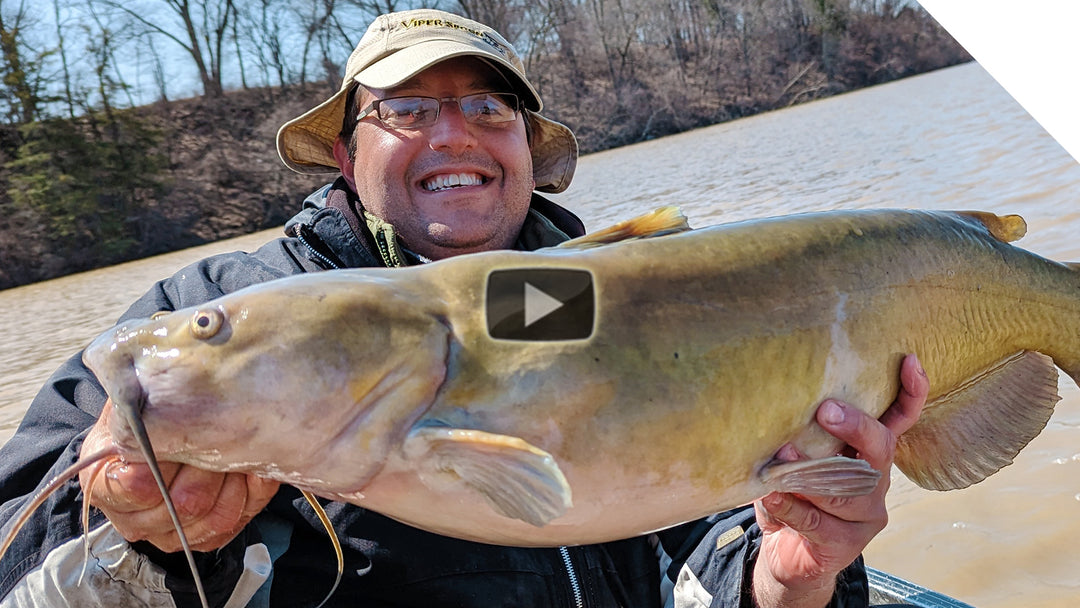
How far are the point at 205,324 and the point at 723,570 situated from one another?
62.7 inches

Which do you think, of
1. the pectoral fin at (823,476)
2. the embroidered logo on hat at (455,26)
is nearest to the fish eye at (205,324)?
the pectoral fin at (823,476)

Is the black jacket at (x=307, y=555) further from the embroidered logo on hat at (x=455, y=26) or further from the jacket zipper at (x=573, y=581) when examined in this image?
the embroidered logo on hat at (x=455, y=26)

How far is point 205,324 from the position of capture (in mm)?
1357

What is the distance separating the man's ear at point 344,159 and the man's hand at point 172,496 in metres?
1.85

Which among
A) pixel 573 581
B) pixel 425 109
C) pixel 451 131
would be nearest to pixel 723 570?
pixel 573 581

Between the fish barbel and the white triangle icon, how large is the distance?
0.05 meters

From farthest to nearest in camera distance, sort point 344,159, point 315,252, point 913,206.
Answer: point 913,206
point 344,159
point 315,252

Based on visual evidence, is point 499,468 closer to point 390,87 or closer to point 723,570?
point 723,570

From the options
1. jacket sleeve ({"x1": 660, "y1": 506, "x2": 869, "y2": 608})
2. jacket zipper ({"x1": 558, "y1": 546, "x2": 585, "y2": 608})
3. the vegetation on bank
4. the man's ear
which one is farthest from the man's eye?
the vegetation on bank

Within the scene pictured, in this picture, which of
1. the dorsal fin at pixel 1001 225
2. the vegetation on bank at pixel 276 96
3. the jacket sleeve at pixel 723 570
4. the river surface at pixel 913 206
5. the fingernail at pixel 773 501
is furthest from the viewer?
the vegetation on bank at pixel 276 96

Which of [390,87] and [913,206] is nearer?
[390,87]

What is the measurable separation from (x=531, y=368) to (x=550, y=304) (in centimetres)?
12

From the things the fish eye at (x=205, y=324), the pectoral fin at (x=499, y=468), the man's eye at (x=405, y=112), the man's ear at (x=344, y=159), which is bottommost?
the pectoral fin at (x=499, y=468)
